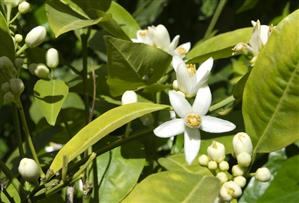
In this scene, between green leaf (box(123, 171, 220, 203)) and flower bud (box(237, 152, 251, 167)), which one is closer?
green leaf (box(123, 171, 220, 203))

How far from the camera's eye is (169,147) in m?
1.70

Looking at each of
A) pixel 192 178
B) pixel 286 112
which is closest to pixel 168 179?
pixel 192 178

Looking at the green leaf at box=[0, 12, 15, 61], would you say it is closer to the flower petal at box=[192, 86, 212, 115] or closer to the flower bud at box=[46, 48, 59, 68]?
the flower bud at box=[46, 48, 59, 68]

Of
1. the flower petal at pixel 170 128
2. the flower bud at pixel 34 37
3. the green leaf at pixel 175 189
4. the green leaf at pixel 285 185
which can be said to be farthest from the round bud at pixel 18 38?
the green leaf at pixel 285 185

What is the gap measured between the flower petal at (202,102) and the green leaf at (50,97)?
0.86ft

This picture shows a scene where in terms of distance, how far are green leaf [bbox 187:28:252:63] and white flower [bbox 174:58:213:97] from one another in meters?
0.16

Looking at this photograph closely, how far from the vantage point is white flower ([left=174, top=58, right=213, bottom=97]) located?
1275mm

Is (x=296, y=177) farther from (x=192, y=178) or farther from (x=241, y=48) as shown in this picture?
(x=192, y=178)

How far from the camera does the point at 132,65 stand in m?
1.35

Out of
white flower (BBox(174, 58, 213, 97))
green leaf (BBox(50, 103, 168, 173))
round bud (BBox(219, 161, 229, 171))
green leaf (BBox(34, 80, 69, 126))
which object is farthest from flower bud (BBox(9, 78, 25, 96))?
round bud (BBox(219, 161, 229, 171))

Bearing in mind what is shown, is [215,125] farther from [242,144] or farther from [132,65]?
[132,65]

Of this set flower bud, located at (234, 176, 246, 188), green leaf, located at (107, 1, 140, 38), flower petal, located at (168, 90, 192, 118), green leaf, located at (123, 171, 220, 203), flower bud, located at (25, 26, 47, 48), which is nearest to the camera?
green leaf, located at (123, 171, 220, 203)

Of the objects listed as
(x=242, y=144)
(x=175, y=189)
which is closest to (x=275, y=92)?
(x=242, y=144)

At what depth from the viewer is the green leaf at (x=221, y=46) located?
4.76 ft
